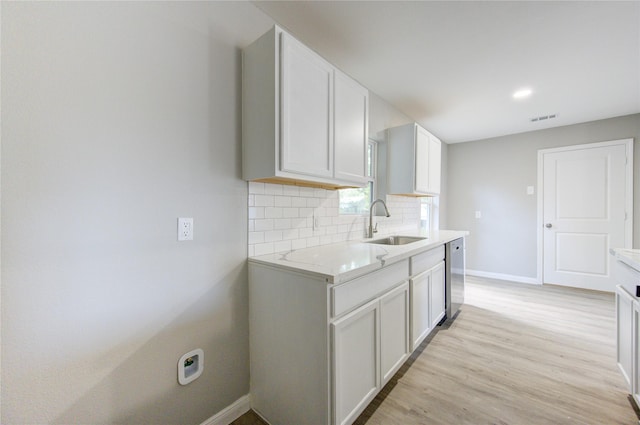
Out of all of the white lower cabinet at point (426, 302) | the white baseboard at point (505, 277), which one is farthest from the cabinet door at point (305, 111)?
the white baseboard at point (505, 277)

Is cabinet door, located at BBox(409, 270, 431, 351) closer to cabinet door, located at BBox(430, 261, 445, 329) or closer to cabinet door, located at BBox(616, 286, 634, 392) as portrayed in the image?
cabinet door, located at BBox(430, 261, 445, 329)

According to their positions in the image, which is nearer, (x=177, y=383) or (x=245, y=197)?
(x=177, y=383)

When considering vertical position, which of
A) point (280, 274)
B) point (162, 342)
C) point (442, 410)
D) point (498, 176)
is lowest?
point (442, 410)

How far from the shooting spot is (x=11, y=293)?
91cm

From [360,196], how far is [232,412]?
1985 mm

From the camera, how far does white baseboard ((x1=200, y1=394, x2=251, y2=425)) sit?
1.46m

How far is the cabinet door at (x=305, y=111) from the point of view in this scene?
56.8 inches

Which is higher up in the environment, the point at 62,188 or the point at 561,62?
the point at 561,62

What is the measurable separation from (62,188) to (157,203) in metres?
0.33

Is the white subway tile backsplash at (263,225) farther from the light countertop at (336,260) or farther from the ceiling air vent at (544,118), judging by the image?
the ceiling air vent at (544,118)

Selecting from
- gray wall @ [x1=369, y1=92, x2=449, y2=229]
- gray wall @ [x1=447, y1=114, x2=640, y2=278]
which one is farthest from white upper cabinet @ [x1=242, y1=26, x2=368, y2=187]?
gray wall @ [x1=447, y1=114, x2=640, y2=278]

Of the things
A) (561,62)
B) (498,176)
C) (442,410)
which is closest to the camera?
(442,410)

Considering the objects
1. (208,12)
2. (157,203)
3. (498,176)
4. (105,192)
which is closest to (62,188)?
(105,192)

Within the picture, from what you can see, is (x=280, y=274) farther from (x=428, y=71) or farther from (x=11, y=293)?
(x=428, y=71)
